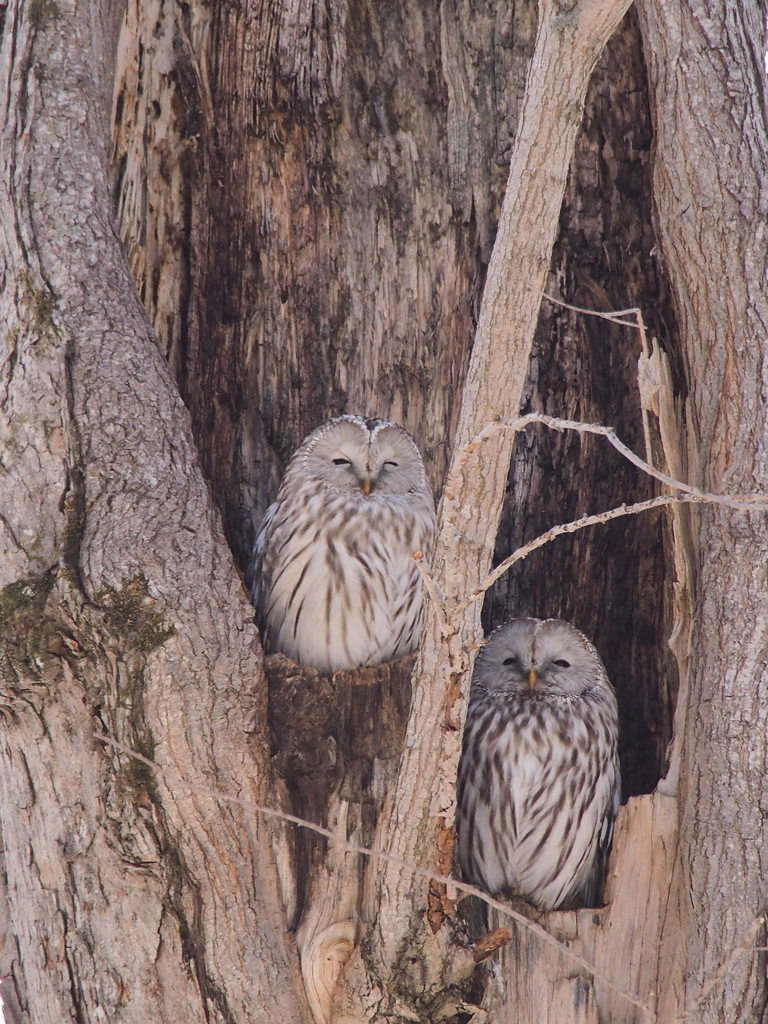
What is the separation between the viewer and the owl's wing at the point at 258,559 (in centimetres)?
362

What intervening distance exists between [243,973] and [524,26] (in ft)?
10.8

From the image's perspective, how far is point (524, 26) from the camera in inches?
154

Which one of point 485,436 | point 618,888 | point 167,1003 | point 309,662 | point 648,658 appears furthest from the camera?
point 648,658

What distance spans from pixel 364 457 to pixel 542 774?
1182 millimetres

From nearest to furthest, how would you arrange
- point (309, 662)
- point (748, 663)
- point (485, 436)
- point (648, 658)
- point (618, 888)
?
point (485, 436), point (748, 663), point (618, 888), point (309, 662), point (648, 658)

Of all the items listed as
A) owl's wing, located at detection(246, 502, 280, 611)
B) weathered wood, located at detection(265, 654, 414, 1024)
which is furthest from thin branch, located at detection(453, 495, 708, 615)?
owl's wing, located at detection(246, 502, 280, 611)

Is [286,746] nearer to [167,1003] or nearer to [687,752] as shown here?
[167,1003]

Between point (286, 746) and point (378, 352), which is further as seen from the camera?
point (378, 352)

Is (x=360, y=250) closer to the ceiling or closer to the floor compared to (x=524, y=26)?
closer to the floor

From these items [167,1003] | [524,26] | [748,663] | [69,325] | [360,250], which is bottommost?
[167,1003]

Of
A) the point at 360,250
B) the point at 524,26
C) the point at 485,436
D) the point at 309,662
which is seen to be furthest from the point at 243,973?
the point at 524,26

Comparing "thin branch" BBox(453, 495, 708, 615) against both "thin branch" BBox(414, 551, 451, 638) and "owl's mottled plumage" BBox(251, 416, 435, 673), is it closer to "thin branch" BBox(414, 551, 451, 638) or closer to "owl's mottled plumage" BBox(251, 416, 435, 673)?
"thin branch" BBox(414, 551, 451, 638)

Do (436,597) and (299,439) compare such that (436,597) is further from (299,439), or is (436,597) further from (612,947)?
(299,439)

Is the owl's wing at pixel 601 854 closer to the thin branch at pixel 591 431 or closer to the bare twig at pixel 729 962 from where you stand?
the bare twig at pixel 729 962
